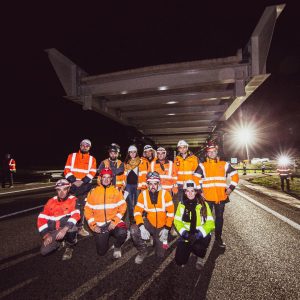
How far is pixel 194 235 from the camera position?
3.76 m

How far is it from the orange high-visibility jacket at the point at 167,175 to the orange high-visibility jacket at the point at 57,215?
205cm

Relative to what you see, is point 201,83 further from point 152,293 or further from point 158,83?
point 152,293

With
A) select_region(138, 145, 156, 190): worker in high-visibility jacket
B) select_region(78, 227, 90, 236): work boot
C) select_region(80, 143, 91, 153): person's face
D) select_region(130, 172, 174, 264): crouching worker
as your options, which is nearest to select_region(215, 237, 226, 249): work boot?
select_region(130, 172, 174, 264): crouching worker

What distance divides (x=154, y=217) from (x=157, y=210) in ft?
0.40

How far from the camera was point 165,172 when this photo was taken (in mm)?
5516

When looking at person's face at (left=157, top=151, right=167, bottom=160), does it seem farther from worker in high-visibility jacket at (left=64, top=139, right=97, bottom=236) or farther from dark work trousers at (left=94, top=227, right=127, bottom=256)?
dark work trousers at (left=94, top=227, right=127, bottom=256)

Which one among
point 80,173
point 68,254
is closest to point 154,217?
point 68,254

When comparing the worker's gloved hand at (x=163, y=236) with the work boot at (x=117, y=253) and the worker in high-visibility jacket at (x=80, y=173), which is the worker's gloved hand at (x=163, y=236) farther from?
the worker in high-visibility jacket at (x=80, y=173)

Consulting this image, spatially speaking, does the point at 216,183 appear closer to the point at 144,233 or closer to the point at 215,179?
the point at 215,179

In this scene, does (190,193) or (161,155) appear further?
(161,155)

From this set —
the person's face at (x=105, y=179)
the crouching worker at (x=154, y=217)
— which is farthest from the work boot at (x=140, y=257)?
the person's face at (x=105, y=179)

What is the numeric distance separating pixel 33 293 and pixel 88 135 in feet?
132

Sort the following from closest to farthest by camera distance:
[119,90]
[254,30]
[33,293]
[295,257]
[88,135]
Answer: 1. [33,293]
2. [295,257]
3. [254,30]
4. [119,90]
5. [88,135]

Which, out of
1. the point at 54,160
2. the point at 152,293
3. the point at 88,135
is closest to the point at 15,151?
the point at 54,160
